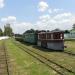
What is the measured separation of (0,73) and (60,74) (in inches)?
135

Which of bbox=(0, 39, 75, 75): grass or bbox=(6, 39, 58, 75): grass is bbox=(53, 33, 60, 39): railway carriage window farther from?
bbox=(6, 39, 58, 75): grass

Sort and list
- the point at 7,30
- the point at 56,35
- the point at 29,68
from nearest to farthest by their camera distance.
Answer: the point at 29,68 → the point at 56,35 → the point at 7,30

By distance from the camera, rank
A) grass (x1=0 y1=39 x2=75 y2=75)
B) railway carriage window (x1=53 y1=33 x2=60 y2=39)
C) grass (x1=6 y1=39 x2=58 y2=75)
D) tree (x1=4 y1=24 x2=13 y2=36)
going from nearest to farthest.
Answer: grass (x1=6 y1=39 x2=58 y2=75) → grass (x1=0 y1=39 x2=75 y2=75) → railway carriage window (x1=53 y1=33 x2=60 y2=39) → tree (x1=4 y1=24 x2=13 y2=36)

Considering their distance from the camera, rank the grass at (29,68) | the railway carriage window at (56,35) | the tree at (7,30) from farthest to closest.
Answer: the tree at (7,30) < the railway carriage window at (56,35) < the grass at (29,68)

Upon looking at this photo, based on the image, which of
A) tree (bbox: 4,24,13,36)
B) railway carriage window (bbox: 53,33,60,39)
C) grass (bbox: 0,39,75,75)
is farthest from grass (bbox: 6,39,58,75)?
tree (bbox: 4,24,13,36)

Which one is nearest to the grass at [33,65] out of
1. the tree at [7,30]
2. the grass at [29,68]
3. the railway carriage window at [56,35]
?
the grass at [29,68]

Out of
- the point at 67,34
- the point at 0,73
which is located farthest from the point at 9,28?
the point at 0,73

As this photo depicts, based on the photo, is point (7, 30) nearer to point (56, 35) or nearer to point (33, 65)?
point (56, 35)

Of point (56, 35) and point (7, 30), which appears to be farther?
point (7, 30)

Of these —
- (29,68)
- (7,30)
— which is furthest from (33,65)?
(7,30)

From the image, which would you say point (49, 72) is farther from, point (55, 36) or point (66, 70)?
point (55, 36)

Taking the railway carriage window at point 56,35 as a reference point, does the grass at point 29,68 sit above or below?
below

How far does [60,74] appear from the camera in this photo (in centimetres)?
1137

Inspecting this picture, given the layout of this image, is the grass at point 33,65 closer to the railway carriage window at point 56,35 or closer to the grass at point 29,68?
the grass at point 29,68
